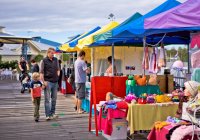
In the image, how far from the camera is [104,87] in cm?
755

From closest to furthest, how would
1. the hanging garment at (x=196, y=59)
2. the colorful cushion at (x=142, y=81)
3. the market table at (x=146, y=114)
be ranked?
the hanging garment at (x=196, y=59) → the market table at (x=146, y=114) → the colorful cushion at (x=142, y=81)

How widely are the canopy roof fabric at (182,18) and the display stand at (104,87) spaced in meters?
2.22

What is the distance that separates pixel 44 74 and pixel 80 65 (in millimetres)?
1258

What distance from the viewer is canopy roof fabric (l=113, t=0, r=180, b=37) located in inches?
267

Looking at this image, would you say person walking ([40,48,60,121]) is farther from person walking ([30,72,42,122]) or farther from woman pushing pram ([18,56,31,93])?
woman pushing pram ([18,56,31,93])

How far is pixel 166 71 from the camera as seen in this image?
923 cm

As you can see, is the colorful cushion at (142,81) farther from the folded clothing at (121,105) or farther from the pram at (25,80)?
the pram at (25,80)

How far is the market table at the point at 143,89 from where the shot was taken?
7509mm

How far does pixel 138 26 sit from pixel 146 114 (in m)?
1.65

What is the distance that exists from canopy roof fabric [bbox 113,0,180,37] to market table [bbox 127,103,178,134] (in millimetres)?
1398

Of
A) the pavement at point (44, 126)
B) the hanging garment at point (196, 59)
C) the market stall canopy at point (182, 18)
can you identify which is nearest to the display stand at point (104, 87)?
the pavement at point (44, 126)

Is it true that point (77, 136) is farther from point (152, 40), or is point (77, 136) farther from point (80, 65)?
point (152, 40)

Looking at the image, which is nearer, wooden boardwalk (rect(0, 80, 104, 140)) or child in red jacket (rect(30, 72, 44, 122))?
wooden boardwalk (rect(0, 80, 104, 140))

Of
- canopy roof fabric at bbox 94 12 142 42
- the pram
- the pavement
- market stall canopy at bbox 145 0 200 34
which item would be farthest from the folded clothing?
the pram
